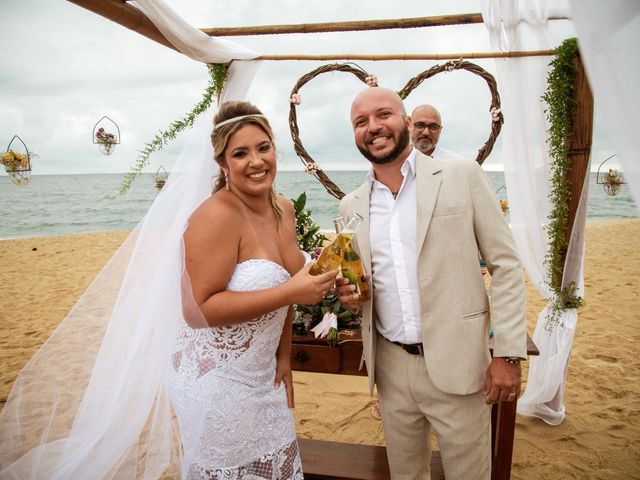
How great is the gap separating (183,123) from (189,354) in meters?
2.09

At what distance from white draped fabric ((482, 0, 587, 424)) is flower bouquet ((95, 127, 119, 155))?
484 centimetres

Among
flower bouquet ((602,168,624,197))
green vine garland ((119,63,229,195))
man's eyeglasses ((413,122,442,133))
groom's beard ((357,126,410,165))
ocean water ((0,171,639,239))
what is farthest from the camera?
ocean water ((0,171,639,239))

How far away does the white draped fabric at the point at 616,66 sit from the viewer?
2.48ft

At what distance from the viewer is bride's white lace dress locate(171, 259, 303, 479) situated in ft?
5.61

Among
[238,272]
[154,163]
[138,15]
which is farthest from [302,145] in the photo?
[238,272]

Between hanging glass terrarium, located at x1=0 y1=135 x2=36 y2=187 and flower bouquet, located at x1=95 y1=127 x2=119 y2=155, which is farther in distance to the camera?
hanging glass terrarium, located at x1=0 y1=135 x2=36 y2=187

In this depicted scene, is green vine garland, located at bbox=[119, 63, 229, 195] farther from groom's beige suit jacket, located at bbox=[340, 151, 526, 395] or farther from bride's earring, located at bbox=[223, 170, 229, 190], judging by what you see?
groom's beige suit jacket, located at bbox=[340, 151, 526, 395]

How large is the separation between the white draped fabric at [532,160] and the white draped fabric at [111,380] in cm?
255

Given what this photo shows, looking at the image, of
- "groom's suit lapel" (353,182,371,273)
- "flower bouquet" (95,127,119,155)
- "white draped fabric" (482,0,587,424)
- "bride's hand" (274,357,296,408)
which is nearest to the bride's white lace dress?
"bride's hand" (274,357,296,408)

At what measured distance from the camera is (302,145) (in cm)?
372

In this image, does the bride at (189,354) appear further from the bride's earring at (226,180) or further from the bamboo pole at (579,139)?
the bamboo pole at (579,139)

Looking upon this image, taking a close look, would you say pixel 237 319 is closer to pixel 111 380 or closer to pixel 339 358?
pixel 111 380

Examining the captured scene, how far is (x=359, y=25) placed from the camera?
2.95 metres

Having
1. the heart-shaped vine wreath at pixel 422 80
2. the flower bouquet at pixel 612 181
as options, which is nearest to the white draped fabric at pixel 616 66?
the heart-shaped vine wreath at pixel 422 80
